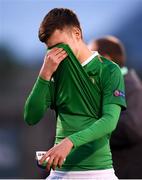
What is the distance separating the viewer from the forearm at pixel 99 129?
12.9 ft

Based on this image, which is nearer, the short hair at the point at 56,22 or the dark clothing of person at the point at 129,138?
the short hair at the point at 56,22

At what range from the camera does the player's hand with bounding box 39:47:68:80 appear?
410 cm

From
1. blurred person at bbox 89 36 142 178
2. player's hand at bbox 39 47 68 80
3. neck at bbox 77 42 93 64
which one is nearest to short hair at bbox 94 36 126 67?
blurred person at bbox 89 36 142 178

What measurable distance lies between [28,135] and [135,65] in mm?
2198

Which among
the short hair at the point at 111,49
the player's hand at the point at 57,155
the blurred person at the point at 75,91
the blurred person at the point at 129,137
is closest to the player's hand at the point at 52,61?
the blurred person at the point at 75,91

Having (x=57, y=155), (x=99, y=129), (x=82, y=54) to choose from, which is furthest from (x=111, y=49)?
(x=57, y=155)

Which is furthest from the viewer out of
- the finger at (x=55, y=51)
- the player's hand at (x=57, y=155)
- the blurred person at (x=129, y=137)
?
the blurred person at (x=129, y=137)

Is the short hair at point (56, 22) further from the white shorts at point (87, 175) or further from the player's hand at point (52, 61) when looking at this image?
the white shorts at point (87, 175)

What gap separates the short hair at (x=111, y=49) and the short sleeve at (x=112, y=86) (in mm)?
1863

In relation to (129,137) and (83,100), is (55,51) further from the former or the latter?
(129,137)

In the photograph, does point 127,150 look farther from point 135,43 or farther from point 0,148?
point 135,43

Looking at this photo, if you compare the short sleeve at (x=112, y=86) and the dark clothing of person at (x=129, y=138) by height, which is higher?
the short sleeve at (x=112, y=86)

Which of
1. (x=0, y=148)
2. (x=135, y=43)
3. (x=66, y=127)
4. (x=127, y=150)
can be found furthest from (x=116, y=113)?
(x=135, y=43)

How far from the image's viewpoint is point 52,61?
13.5 ft
